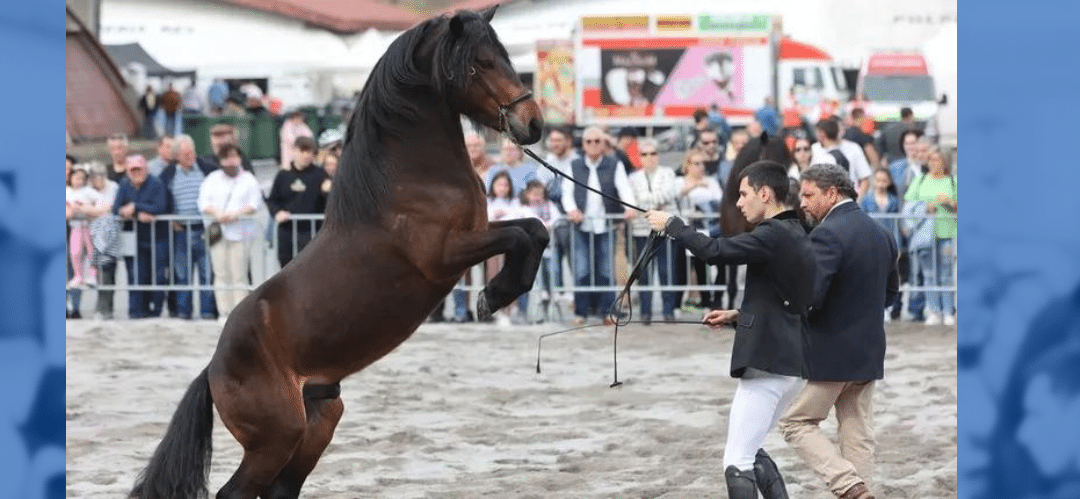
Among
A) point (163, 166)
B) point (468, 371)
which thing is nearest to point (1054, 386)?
point (468, 371)

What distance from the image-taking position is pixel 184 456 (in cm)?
660

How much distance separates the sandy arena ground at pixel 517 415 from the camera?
8.37 metres

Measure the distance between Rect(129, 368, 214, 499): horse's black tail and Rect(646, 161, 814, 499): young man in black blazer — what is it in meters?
1.81

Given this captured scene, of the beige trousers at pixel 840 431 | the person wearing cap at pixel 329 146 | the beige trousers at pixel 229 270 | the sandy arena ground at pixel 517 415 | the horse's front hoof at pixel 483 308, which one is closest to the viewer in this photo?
the horse's front hoof at pixel 483 308

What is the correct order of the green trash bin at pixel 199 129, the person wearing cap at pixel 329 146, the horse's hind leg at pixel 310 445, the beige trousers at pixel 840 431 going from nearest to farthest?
1. the horse's hind leg at pixel 310 445
2. the beige trousers at pixel 840 431
3. the person wearing cap at pixel 329 146
4. the green trash bin at pixel 199 129

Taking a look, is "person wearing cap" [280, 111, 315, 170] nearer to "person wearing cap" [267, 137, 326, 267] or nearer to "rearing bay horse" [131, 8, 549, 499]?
"person wearing cap" [267, 137, 326, 267]

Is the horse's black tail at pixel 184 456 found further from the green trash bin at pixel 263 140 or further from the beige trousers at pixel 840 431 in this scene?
the green trash bin at pixel 263 140

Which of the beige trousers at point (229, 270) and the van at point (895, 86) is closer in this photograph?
the beige trousers at point (229, 270)

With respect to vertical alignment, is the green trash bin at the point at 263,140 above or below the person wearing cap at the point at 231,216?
above

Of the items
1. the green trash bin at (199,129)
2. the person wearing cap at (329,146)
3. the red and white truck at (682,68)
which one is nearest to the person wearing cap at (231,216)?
the person wearing cap at (329,146)

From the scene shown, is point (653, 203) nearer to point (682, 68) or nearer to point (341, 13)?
point (682, 68)

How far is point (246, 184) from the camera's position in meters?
13.6

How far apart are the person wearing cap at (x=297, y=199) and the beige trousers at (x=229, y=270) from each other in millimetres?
312

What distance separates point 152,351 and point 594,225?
3.41 m
